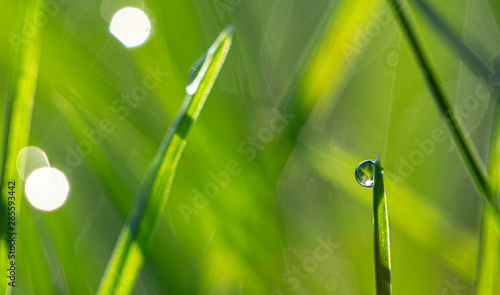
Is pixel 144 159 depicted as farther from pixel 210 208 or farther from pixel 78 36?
pixel 78 36

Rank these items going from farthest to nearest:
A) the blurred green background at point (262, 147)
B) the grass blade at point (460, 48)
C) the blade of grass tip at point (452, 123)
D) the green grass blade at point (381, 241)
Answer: the grass blade at point (460, 48) → the blurred green background at point (262, 147) → the blade of grass tip at point (452, 123) → the green grass blade at point (381, 241)

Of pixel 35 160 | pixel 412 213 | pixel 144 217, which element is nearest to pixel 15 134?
pixel 144 217

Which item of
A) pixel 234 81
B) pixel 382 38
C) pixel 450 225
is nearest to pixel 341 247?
pixel 450 225

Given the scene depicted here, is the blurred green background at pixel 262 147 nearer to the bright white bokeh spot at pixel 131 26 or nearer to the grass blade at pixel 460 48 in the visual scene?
the bright white bokeh spot at pixel 131 26

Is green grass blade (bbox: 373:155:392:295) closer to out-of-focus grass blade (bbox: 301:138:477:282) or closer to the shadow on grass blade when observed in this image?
the shadow on grass blade

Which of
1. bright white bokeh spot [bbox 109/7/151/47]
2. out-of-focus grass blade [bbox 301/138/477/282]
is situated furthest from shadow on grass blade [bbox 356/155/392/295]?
bright white bokeh spot [bbox 109/7/151/47]

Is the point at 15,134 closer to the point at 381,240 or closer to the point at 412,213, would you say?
the point at 381,240

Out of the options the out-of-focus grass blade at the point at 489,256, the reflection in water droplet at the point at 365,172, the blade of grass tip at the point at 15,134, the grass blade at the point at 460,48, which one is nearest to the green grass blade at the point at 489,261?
the out-of-focus grass blade at the point at 489,256
